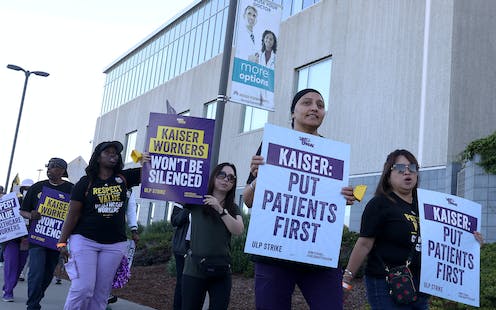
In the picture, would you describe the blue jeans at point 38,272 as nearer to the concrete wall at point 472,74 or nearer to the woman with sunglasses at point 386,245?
the woman with sunglasses at point 386,245

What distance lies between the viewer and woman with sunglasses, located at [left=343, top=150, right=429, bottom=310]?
4227mm

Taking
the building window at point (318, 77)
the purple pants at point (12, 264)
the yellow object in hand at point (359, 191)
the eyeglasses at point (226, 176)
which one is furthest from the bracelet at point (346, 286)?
the building window at point (318, 77)

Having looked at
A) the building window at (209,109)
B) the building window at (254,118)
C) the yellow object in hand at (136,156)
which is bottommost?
the yellow object in hand at (136,156)

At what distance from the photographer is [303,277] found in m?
3.98

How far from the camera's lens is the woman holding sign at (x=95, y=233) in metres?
5.64

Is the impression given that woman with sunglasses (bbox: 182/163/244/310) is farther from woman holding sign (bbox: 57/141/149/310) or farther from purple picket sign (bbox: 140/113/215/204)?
woman holding sign (bbox: 57/141/149/310)

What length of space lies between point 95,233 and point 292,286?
8.28ft

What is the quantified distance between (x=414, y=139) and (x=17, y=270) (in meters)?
11.1

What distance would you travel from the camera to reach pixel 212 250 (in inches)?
215

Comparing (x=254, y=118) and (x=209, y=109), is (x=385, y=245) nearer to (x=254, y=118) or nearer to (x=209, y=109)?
(x=254, y=118)

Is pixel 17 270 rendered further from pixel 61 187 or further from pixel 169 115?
pixel 169 115

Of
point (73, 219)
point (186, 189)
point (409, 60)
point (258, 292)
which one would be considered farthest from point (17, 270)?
point (409, 60)

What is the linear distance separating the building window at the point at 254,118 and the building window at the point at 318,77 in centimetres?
230

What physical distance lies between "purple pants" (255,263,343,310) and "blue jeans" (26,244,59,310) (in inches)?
176
